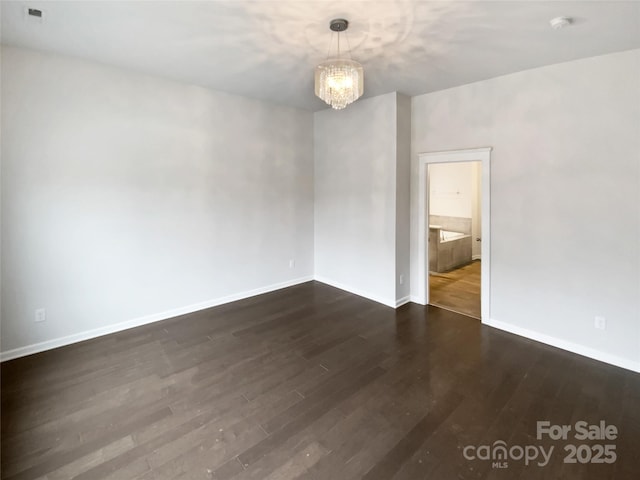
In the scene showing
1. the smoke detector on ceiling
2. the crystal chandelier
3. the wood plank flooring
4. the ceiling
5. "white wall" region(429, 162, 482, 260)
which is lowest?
the wood plank flooring

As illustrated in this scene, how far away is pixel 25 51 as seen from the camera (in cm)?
299

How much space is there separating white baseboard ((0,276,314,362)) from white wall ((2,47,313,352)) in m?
0.04

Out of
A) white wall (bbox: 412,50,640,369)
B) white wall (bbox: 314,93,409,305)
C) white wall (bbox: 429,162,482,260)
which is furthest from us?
white wall (bbox: 429,162,482,260)

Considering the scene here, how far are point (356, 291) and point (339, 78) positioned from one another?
3308 mm

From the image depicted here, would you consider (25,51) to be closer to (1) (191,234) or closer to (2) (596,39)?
(1) (191,234)

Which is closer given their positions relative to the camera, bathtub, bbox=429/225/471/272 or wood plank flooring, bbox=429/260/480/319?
wood plank flooring, bbox=429/260/480/319

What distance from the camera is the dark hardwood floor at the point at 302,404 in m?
1.93

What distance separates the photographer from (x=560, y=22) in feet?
7.88

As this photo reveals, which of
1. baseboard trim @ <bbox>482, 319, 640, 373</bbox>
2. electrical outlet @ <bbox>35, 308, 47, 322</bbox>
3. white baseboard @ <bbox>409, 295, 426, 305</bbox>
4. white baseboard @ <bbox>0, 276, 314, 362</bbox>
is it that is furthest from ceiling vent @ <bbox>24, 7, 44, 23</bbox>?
baseboard trim @ <bbox>482, 319, 640, 373</bbox>

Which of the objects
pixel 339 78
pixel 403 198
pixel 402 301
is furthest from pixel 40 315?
pixel 403 198

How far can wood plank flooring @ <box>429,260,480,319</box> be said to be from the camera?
14.6 ft

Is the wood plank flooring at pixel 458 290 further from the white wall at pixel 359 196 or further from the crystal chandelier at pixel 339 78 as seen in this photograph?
the crystal chandelier at pixel 339 78

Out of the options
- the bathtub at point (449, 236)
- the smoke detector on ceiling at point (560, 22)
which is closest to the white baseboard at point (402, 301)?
the bathtub at point (449, 236)

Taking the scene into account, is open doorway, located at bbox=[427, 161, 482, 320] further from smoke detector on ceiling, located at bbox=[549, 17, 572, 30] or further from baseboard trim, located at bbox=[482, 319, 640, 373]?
smoke detector on ceiling, located at bbox=[549, 17, 572, 30]
